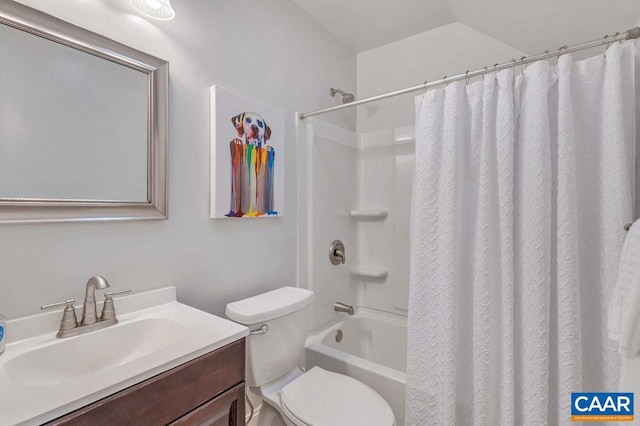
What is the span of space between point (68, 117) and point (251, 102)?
0.77 metres

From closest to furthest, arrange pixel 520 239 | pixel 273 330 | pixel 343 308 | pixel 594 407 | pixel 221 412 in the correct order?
pixel 221 412
pixel 594 407
pixel 520 239
pixel 273 330
pixel 343 308

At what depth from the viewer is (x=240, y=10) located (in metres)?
1.52

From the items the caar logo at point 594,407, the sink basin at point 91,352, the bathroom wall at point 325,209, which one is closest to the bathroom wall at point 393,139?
the bathroom wall at point 325,209

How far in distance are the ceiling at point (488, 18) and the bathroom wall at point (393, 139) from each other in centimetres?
10

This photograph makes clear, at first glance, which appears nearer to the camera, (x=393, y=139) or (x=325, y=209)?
(x=325, y=209)

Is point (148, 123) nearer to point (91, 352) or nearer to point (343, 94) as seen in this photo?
point (91, 352)

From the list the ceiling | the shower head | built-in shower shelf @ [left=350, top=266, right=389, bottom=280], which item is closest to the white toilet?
built-in shower shelf @ [left=350, top=266, right=389, bottom=280]

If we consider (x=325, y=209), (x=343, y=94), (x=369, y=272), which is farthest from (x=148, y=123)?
(x=369, y=272)

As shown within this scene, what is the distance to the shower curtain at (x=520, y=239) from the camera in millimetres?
1062

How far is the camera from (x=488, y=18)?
5.86 ft

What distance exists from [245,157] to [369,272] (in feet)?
4.24

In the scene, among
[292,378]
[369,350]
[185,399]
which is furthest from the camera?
[369,350]

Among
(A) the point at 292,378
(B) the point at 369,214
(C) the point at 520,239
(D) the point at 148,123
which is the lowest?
(A) the point at 292,378

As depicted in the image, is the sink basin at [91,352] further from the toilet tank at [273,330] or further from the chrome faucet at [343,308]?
the chrome faucet at [343,308]
